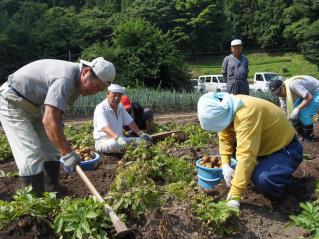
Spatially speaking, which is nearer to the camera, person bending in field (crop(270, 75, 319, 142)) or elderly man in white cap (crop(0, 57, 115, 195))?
elderly man in white cap (crop(0, 57, 115, 195))

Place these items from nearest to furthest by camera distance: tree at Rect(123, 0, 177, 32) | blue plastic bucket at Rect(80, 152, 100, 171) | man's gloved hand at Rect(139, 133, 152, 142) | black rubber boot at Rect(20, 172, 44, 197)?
1. black rubber boot at Rect(20, 172, 44, 197)
2. blue plastic bucket at Rect(80, 152, 100, 171)
3. man's gloved hand at Rect(139, 133, 152, 142)
4. tree at Rect(123, 0, 177, 32)

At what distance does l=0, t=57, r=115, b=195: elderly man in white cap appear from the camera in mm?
3443

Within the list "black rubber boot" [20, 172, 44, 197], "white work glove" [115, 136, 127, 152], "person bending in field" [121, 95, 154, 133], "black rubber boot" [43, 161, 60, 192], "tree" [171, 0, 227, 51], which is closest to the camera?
"black rubber boot" [20, 172, 44, 197]

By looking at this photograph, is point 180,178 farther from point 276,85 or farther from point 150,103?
point 150,103

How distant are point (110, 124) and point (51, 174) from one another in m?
1.81

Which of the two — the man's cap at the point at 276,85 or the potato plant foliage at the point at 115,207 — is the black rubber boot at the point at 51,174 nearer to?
the potato plant foliage at the point at 115,207

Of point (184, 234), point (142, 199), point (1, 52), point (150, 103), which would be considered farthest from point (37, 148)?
point (1, 52)

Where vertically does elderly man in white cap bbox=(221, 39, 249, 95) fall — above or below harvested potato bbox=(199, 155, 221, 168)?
above

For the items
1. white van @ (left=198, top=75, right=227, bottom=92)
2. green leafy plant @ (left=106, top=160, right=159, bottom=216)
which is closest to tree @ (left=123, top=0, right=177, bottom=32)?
white van @ (left=198, top=75, right=227, bottom=92)

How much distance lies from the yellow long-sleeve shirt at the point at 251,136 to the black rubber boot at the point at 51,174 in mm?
1597

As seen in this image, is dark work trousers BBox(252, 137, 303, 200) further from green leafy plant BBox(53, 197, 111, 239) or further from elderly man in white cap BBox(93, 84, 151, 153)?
elderly man in white cap BBox(93, 84, 151, 153)

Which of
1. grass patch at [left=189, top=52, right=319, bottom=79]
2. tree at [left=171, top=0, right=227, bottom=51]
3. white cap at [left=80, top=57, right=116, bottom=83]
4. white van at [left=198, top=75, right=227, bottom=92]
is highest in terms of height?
white cap at [left=80, top=57, right=116, bottom=83]

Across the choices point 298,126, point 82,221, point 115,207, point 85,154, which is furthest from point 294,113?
point 82,221

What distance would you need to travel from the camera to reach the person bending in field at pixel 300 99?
619 cm
